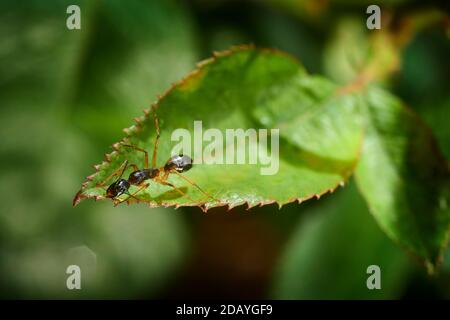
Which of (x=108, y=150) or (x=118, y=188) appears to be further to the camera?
(x=108, y=150)

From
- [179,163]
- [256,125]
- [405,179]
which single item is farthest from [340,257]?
[179,163]

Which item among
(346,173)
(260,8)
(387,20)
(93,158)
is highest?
(260,8)

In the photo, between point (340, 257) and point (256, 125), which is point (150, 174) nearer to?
point (256, 125)

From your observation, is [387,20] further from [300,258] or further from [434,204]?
[300,258]

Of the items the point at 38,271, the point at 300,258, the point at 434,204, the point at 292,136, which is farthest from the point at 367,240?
the point at 38,271

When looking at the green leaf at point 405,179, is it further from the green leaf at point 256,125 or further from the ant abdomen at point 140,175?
the ant abdomen at point 140,175

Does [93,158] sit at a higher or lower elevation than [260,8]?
lower
